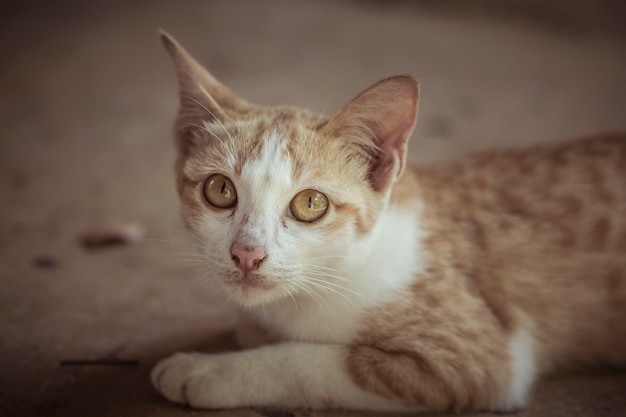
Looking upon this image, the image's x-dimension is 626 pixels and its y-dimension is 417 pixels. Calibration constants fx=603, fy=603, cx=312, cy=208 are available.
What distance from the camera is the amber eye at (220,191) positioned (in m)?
2.00

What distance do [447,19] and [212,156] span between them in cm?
512

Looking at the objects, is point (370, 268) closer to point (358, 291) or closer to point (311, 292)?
point (358, 291)

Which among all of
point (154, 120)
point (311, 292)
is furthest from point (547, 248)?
point (154, 120)

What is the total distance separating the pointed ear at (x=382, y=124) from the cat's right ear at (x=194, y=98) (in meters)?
0.44

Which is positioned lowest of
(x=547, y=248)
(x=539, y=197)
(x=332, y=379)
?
(x=332, y=379)

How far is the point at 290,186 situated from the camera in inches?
76.6

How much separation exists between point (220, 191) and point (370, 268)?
588 millimetres

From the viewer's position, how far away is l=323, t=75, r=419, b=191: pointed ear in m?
1.96

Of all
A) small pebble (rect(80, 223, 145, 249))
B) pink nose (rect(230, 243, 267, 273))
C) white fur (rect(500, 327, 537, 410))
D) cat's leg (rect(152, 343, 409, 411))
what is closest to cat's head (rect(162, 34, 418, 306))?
pink nose (rect(230, 243, 267, 273))

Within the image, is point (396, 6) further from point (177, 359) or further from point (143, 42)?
point (177, 359)

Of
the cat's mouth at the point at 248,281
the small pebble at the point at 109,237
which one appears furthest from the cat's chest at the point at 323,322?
the small pebble at the point at 109,237

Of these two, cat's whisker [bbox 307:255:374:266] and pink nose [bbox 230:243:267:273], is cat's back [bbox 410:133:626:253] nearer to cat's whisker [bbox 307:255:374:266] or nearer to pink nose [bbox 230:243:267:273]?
cat's whisker [bbox 307:255:374:266]

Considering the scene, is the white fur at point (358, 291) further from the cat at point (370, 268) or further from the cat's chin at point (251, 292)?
the cat's chin at point (251, 292)

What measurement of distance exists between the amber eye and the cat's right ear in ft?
0.86
